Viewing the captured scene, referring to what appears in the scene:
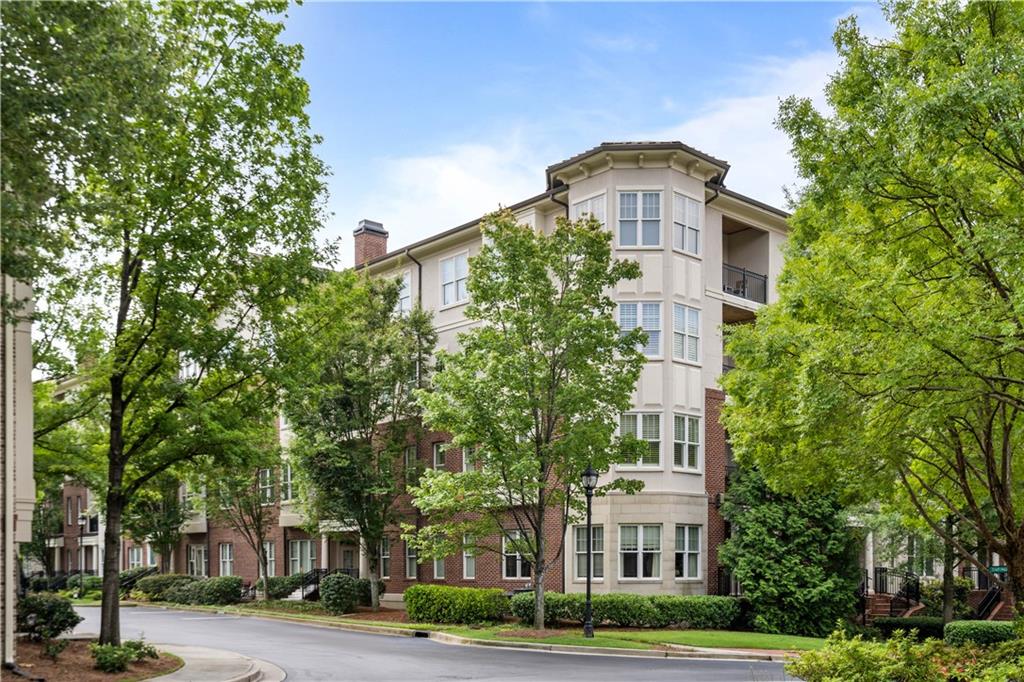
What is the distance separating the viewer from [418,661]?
70.2ft

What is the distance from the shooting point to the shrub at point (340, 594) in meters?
37.5

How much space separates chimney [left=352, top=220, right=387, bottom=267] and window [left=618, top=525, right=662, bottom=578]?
1881 centimetres

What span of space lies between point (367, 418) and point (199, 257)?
19.5 meters

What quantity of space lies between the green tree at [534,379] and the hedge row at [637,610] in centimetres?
254

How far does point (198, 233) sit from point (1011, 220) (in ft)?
43.6

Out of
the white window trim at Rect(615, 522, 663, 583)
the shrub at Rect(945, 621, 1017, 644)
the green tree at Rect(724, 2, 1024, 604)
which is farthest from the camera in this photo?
the white window trim at Rect(615, 522, 663, 583)

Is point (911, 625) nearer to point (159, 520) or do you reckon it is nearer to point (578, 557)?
point (578, 557)

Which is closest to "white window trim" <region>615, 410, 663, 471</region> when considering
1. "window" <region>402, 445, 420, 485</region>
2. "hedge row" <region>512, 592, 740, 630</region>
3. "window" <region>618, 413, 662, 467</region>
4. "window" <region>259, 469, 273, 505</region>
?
"window" <region>618, 413, 662, 467</region>

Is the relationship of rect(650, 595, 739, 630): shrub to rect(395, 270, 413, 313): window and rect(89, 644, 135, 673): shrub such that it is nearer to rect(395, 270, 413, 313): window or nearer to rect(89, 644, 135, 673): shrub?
rect(89, 644, 135, 673): shrub

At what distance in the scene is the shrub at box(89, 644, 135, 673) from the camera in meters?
17.6

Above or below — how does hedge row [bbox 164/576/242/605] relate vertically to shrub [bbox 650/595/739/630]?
below

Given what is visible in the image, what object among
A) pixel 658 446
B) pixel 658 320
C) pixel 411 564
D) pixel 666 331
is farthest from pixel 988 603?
pixel 411 564

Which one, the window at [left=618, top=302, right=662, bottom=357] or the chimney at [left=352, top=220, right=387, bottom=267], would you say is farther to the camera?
the chimney at [left=352, top=220, right=387, bottom=267]

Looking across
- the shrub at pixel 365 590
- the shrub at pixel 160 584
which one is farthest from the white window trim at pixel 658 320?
the shrub at pixel 160 584
